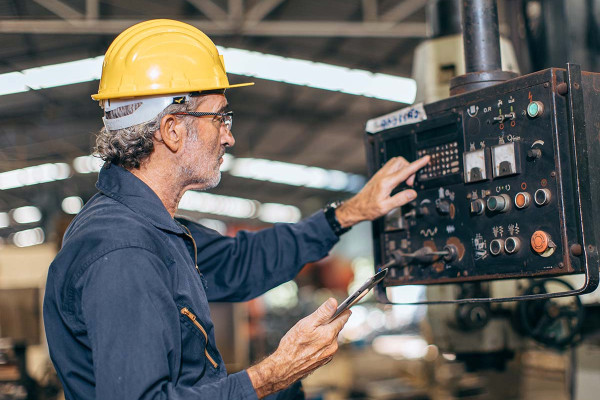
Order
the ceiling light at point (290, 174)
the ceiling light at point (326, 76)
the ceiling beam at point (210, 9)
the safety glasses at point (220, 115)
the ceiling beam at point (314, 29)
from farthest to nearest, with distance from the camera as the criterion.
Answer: the ceiling light at point (290, 174) → the ceiling light at point (326, 76) → the ceiling beam at point (314, 29) → the ceiling beam at point (210, 9) → the safety glasses at point (220, 115)

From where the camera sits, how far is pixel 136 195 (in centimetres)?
157

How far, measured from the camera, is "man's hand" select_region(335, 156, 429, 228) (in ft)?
6.30

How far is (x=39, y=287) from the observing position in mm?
4312

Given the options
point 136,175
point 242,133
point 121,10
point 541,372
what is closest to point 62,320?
point 136,175

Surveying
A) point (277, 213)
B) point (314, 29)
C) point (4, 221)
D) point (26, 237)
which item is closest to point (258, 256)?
point (314, 29)

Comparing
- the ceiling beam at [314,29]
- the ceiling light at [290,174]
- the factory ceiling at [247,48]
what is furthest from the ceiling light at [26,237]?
the ceiling beam at [314,29]

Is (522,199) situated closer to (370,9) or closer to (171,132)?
(171,132)

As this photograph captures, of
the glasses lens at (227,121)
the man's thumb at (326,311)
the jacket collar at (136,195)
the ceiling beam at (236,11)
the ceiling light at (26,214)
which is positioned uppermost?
the ceiling beam at (236,11)

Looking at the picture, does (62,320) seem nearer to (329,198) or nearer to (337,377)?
(337,377)

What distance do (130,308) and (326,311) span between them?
449mm

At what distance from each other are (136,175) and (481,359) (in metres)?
2.10

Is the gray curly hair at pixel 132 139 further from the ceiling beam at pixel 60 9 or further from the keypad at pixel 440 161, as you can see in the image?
the ceiling beam at pixel 60 9

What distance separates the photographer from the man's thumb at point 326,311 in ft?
4.76

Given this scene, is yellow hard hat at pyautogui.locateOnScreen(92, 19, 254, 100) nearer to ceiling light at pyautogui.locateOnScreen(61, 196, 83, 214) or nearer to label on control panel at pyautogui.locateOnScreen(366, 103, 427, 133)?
label on control panel at pyautogui.locateOnScreen(366, 103, 427, 133)
